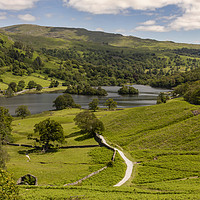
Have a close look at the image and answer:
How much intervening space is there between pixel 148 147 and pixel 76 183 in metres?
31.4

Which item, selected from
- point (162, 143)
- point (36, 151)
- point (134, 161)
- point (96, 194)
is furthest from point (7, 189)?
point (162, 143)

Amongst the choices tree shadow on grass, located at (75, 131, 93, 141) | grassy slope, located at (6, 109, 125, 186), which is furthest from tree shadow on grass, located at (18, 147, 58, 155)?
tree shadow on grass, located at (75, 131, 93, 141)

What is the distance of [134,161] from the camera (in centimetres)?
5575

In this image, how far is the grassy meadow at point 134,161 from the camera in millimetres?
34562

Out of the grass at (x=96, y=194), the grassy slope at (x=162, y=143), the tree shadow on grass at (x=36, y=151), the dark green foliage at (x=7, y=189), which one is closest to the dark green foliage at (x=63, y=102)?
the grassy slope at (x=162, y=143)

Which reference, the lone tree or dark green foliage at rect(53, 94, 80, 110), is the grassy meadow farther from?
dark green foliage at rect(53, 94, 80, 110)

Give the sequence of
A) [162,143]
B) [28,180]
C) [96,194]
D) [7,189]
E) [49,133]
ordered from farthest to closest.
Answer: [49,133] → [162,143] → [28,180] → [96,194] → [7,189]

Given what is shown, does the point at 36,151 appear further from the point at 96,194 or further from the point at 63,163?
the point at 96,194

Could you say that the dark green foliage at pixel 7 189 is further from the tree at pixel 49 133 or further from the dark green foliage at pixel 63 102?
the dark green foliage at pixel 63 102

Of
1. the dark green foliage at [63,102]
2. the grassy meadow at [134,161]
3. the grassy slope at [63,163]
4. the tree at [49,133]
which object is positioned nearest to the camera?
the grassy meadow at [134,161]

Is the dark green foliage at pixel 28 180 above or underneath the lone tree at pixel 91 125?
underneath

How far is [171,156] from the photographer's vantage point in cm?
5541

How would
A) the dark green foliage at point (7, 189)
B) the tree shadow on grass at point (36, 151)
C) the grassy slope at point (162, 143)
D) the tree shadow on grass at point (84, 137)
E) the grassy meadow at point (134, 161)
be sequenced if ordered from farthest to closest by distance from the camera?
the tree shadow on grass at point (84, 137)
the tree shadow on grass at point (36, 151)
the grassy slope at point (162, 143)
the grassy meadow at point (134, 161)
the dark green foliage at point (7, 189)

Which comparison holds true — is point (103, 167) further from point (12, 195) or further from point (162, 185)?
point (12, 195)
